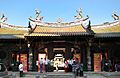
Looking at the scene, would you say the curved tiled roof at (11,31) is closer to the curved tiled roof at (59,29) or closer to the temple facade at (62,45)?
the temple facade at (62,45)

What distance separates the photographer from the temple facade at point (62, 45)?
107 ft

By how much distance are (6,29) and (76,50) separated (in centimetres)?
875

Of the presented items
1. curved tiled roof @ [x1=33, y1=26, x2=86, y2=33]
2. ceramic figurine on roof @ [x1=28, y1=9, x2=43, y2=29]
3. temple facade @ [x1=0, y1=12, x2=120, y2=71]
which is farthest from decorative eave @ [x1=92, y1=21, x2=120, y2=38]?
ceramic figurine on roof @ [x1=28, y1=9, x2=43, y2=29]

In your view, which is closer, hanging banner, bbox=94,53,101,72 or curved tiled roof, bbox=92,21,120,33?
hanging banner, bbox=94,53,101,72

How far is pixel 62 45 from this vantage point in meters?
34.0

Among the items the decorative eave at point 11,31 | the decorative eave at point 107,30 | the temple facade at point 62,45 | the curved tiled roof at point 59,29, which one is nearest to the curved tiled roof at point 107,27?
the decorative eave at point 107,30

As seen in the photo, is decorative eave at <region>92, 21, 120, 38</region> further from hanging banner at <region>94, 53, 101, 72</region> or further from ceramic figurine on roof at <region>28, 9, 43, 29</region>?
ceramic figurine on roof at <region>28, 9, 43, 29</region>

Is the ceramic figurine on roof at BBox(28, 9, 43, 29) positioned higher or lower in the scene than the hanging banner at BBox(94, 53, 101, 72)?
higher

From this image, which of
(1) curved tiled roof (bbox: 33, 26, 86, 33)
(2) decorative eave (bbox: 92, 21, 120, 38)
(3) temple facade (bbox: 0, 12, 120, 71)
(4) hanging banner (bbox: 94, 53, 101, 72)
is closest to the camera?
(3) temple facade (bbox: 0, 12, 120, 71)

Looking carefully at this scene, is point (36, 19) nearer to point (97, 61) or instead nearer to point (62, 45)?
point (62, 45)

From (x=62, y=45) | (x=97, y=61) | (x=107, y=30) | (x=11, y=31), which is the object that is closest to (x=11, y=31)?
(x=11, y=31)

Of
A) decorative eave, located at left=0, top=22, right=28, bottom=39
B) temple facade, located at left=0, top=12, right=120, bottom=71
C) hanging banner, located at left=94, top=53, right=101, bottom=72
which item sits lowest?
hanging banner, located at left=94, top=53, right=101, bottom=72

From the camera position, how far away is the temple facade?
32688 millimetres

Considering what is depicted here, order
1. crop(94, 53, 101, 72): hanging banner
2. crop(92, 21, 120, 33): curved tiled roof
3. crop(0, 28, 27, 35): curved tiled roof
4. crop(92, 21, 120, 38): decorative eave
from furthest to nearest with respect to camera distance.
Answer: crop(0, 28, 27, 35): curved tiled roof
crop(92, 21, 120, 33): curved tiled roof
crop(92, 21, 120, 38): decorative eave
crop(94, 53, 101, 72): hanging banner
